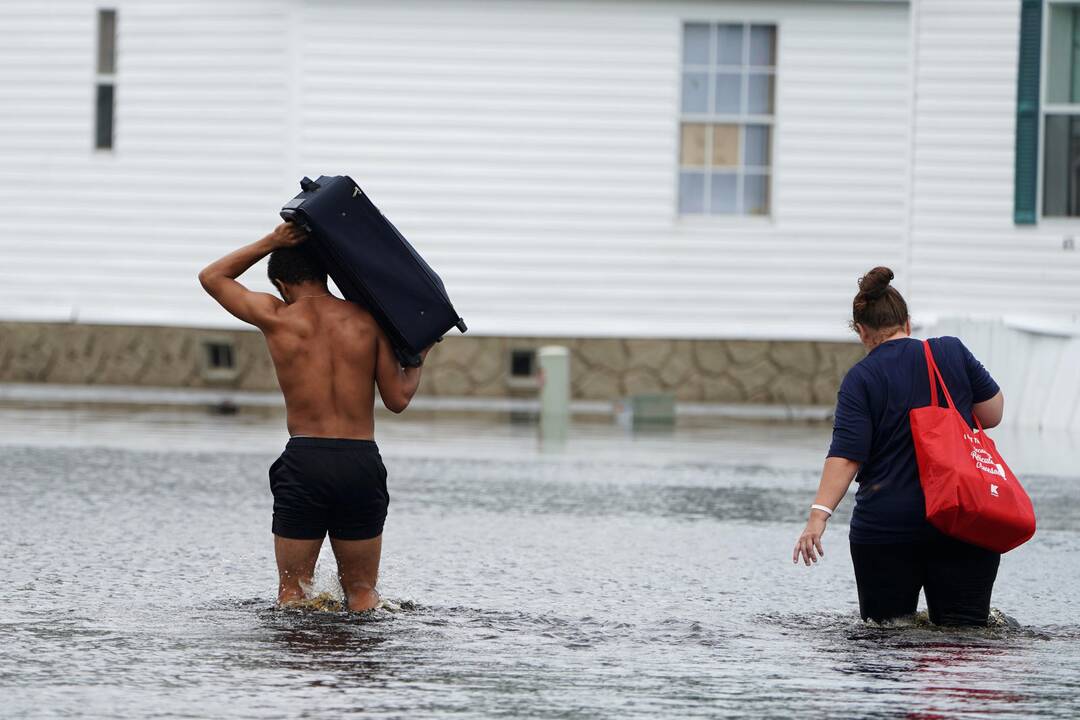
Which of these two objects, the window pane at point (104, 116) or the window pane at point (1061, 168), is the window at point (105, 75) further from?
the window pane at point (1061, 168)

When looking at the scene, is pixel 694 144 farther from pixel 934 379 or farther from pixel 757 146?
pixel 934 379

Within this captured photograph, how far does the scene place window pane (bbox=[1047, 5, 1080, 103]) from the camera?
70.4 ft

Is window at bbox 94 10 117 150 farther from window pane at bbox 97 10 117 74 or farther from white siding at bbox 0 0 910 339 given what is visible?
white siding at bbox 0 0 910 339

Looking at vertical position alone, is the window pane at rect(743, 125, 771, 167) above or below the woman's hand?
above

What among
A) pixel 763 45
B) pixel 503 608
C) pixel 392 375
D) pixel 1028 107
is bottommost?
pixel 503 608

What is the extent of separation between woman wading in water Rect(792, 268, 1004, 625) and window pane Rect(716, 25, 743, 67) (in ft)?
51.7

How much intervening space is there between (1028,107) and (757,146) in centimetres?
306

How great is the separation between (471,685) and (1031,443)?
1203 centimetres

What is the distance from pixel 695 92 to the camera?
22500mm

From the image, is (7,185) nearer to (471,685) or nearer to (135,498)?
(135,498)

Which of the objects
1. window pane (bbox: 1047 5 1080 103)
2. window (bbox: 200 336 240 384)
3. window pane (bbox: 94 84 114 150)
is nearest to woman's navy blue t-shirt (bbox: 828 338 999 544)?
window pane (bbox: 1047 5 1080 103)

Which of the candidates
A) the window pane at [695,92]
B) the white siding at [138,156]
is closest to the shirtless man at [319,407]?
the white siding at [138,156]

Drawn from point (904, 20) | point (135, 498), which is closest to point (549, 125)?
point (904, 20)

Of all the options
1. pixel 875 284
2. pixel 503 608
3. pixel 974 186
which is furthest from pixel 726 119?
pixel 875 284
